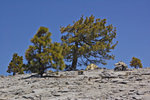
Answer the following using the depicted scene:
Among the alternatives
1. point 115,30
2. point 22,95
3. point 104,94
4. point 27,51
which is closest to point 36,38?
point 27,51

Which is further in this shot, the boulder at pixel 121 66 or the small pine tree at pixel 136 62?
the small pine tree at pixel 136 62

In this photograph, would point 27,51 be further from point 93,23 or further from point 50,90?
point 93,23

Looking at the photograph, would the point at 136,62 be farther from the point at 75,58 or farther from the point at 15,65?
the point at 15,65

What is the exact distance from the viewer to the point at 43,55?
21391 mm

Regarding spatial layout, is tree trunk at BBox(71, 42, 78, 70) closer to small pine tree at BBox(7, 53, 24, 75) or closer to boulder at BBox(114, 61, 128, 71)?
small pine tree at BBox(7, 53, 24, 75)

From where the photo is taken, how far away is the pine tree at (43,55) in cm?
2142

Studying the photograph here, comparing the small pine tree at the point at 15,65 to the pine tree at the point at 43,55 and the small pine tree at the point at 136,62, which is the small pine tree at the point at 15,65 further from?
the small pine tree at the point at 136,62

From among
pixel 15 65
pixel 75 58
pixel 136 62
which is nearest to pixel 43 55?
pixel 75 58

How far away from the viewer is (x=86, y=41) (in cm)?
3322

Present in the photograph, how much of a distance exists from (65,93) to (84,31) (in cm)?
2120

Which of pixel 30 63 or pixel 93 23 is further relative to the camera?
pixel 93 23

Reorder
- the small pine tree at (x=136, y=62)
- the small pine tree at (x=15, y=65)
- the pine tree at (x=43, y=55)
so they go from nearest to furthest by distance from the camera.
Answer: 1. the pine tree at (x=43, y=55)
2. the small pine tree at (x=15, y=65)
3. the small pine tree at (x=136, y=62)

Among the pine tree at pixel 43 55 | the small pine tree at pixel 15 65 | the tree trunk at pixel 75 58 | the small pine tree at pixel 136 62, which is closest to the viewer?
the pine tree at pixel 43 55

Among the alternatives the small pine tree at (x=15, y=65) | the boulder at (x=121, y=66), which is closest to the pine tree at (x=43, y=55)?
the boulder at (x=121, y=66)
